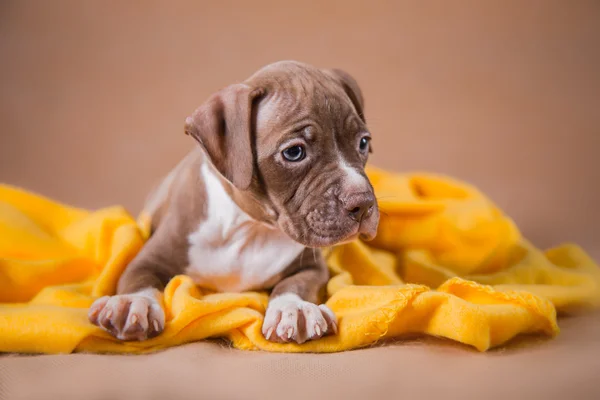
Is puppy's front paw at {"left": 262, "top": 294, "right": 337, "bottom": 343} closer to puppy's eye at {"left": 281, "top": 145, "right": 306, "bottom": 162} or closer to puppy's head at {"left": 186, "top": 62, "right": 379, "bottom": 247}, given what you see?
puppy's head at {"left": 186, "top": 62, "right": 379, "bottom": 247}

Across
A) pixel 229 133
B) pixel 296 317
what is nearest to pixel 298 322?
pixel 296 317

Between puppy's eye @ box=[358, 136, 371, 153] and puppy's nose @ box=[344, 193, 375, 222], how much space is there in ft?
0.94

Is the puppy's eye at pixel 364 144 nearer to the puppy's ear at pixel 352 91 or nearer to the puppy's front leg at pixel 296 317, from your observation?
the puppy's ear at pixel 352 91

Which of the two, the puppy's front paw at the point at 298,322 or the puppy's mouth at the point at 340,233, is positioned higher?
the puppy's mouth at the point at 340,233

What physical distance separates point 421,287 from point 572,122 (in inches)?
114

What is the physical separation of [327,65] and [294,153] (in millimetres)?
2589

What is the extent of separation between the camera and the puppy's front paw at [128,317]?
2.16 meters

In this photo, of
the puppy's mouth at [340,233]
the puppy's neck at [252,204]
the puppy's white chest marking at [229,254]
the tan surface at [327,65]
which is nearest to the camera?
the puppy's mouth at [340,233]

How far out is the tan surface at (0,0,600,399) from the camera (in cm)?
459

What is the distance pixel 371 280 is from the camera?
9.61 feet

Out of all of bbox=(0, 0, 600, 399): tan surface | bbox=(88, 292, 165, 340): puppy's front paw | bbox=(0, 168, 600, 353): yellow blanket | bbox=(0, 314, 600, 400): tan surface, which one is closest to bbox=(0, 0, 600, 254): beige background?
bbox=(0, 0, 600, 399): tan surface

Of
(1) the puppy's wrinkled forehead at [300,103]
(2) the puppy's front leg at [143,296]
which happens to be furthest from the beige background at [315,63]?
(1) the puppy's wrinkled forehead at [300,103]

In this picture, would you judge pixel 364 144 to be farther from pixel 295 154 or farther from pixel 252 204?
pixel 252 204

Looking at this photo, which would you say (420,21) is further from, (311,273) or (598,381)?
(598,381)
